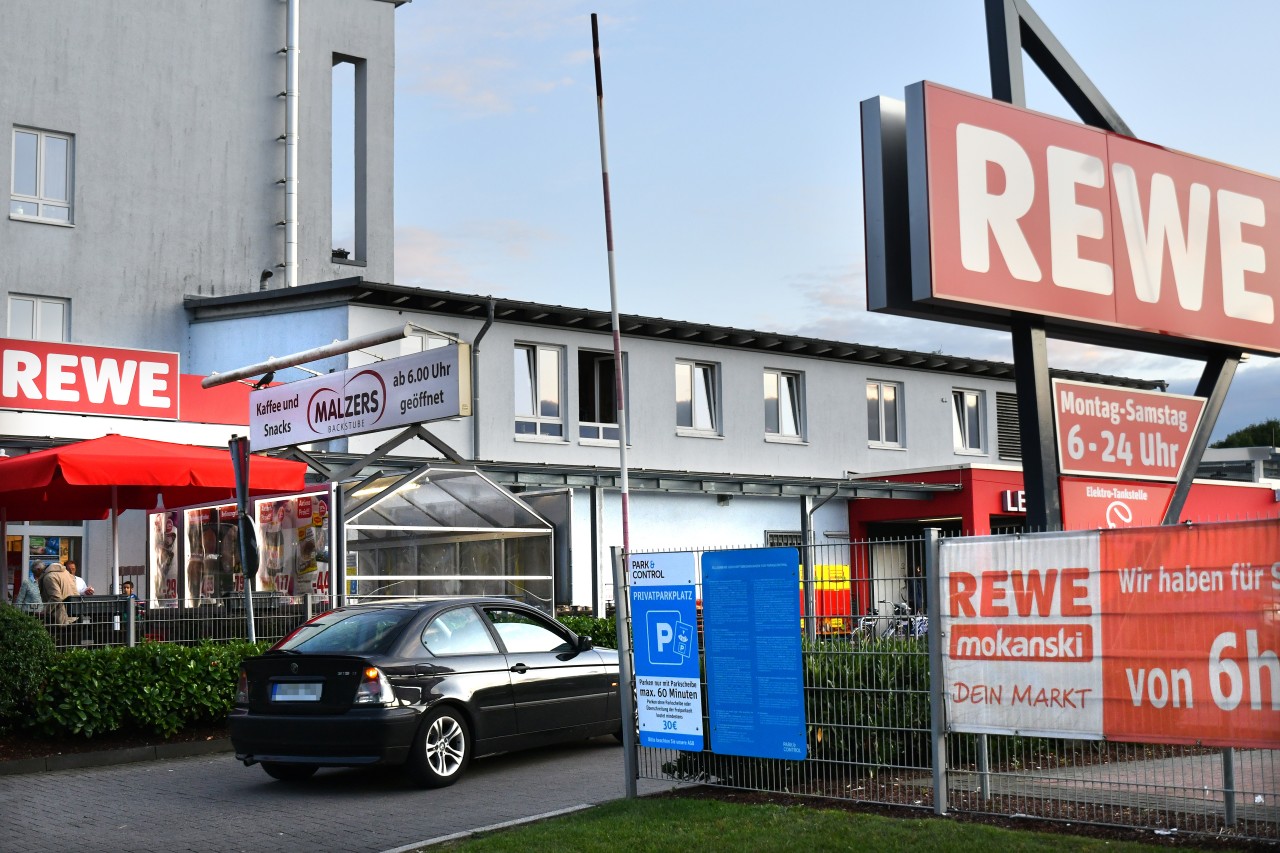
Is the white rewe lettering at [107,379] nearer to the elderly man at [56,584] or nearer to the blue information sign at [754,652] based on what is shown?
the elderly man at [56,584]

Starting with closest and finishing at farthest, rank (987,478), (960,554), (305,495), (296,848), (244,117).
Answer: (960,554) < (296,848) < (305,495) < (987,478) < (244,117)

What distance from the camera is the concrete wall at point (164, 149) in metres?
31.8

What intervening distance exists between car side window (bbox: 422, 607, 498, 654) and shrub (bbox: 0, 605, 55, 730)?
439 cm

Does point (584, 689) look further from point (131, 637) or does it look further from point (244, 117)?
point (244, 117)

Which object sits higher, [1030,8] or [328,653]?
[1030,8]

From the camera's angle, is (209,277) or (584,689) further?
(209,277)

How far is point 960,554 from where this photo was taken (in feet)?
29.9

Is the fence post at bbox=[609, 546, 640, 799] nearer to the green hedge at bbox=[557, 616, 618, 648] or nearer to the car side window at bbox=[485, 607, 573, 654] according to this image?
the car side window at bbox=[485, 607, 573, 654]

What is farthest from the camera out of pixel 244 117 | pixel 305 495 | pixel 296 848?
pixel 244 117

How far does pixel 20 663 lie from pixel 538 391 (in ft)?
56.4

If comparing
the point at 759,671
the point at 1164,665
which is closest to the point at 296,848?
the point at 759,671

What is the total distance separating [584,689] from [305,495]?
6663 millimetres

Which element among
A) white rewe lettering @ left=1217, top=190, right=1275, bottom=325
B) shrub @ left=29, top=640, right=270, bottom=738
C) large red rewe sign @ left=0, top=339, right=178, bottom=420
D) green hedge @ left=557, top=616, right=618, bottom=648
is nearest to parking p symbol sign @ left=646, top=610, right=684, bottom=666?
shrub @ left=29, top=640, right=270, bottom=738

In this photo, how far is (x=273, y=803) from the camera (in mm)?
11664
